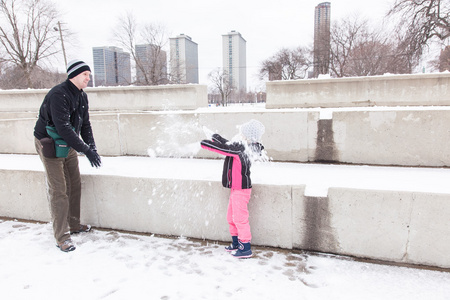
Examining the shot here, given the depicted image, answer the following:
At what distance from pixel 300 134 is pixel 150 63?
1330 inches

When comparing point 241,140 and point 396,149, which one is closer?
point 241,140

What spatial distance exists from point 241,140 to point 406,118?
245 centimetres

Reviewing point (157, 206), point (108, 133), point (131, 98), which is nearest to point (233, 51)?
point (131, 98)

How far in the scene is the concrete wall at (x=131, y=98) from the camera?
10.0 metres

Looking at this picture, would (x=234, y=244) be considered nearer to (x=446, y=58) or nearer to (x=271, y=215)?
(x=271, y=215)

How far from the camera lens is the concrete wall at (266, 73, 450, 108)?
750 centimetres

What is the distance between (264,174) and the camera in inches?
139

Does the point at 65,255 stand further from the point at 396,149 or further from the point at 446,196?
the point at 396,149

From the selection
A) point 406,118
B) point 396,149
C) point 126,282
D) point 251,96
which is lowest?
point 126,282

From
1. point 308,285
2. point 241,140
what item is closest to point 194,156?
point 241,140

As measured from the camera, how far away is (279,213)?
308cm

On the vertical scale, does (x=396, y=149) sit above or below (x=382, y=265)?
above

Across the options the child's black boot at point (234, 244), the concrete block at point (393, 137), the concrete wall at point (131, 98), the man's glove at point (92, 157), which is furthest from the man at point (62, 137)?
the concrete wall at point (131, 98)

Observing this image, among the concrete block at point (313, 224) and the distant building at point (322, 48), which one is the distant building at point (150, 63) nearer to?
the distant building at point (322, 48)
